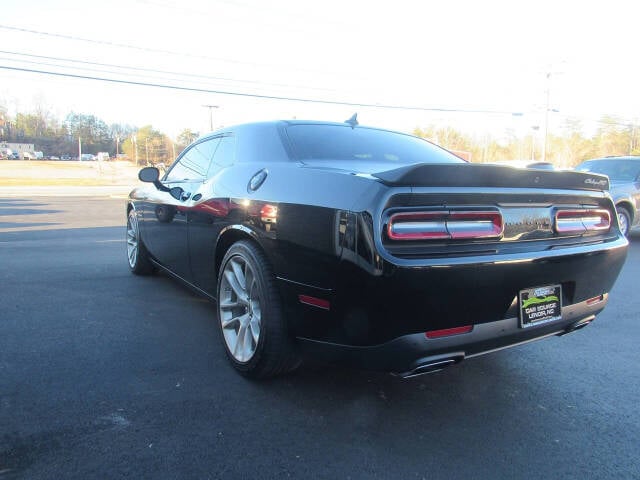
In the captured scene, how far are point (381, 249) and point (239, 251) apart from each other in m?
1.08

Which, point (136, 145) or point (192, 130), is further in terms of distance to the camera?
point (136, 145)

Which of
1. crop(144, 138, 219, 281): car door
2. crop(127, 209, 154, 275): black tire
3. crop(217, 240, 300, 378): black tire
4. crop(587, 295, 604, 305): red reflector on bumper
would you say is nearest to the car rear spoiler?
crop(587, 295, 604, 305): red reflector on bumper

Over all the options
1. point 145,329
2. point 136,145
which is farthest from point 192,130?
point 145,329

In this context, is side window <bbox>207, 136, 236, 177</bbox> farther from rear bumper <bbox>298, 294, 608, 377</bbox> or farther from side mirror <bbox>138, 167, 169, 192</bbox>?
rear bumper <bbox>298, 294, 608, 377</bbox>

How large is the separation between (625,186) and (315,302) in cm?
855

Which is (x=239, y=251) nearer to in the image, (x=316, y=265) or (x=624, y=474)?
(x=316, y=265)

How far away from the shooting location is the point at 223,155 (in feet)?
10.9

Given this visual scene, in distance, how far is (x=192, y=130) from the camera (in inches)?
2736

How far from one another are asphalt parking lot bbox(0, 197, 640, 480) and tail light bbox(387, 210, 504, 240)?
95cm

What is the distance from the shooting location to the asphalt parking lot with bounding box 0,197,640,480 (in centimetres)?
192

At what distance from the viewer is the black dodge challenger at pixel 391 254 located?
1.89 m

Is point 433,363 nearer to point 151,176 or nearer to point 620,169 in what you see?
point 151,176

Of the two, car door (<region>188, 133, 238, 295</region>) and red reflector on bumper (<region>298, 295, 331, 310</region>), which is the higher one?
car door (<region>188, 133, 238, 295</region>)

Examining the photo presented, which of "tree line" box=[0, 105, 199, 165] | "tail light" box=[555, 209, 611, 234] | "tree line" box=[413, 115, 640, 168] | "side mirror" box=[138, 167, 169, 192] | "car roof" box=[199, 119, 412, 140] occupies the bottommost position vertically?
"tail light" box=[555, 209, 611, 234]
